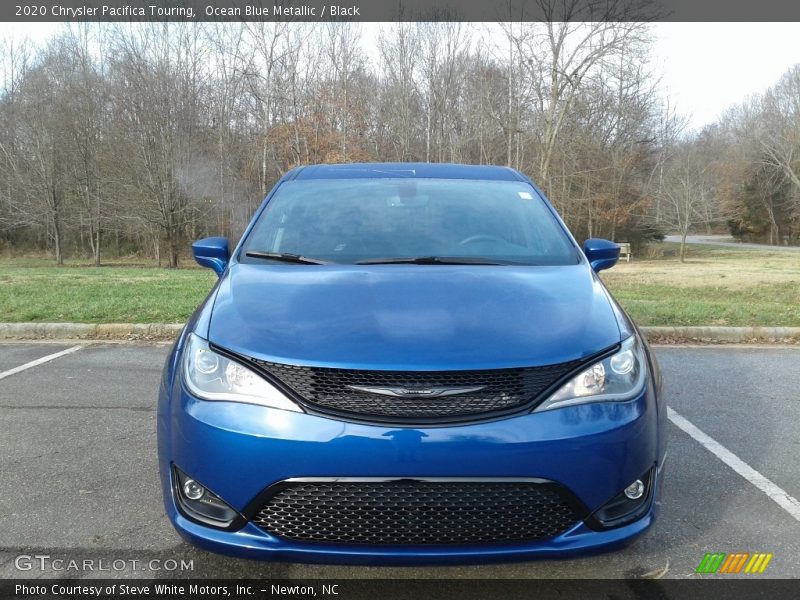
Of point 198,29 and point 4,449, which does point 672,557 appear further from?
point 198,29

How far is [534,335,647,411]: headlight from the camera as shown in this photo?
1.93 m

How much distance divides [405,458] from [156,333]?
575 centimetres

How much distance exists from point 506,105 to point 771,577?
96.8 ft

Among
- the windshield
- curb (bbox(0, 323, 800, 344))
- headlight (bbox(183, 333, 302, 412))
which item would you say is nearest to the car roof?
the windshield

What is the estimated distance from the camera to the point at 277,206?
329cm

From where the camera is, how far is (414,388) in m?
1.88

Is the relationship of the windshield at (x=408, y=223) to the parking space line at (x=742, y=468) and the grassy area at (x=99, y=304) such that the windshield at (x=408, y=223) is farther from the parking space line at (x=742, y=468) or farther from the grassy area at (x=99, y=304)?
the grassy area at (x=99, y=304)

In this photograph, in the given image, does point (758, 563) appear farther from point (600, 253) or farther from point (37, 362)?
point (37, 362)

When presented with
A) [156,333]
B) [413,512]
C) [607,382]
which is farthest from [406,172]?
[156,333]

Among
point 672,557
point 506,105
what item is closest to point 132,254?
point 506,105

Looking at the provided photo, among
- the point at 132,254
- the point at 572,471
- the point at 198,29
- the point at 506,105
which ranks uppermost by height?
the point at 198,29

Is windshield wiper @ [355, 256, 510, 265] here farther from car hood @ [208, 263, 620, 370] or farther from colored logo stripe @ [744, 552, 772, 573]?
colored logo stripe @ [744, 552, 772, 573]

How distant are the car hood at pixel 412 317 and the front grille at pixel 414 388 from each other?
3 cm

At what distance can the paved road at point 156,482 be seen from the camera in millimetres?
2406
